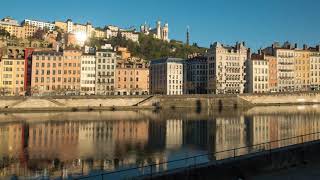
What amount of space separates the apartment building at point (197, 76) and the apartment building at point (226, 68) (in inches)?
87.9

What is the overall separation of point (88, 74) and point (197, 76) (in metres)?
29.2

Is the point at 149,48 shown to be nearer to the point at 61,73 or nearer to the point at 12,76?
the point at 61,73

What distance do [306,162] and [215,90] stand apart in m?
80.9

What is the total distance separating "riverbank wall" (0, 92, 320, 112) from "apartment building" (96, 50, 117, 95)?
16448mm

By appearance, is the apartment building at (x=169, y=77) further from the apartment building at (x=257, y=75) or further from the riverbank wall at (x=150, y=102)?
the riverbank wall at (x=150, y=102)

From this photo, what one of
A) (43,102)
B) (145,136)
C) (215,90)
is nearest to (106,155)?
(145,136)

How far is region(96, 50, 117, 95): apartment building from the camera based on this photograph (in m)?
93.8

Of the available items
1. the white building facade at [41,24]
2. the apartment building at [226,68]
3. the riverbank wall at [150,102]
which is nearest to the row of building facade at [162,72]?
the apartment building at [226,68]

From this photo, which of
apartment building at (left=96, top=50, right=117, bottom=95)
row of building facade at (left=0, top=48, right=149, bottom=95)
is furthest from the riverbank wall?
apartment building at (left=96, top=50, right=117, bottom=95)

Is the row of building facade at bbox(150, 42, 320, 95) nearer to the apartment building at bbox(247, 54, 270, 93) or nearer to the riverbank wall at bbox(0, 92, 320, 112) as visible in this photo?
the apartment building at bbox(247, 54, 270, 93)

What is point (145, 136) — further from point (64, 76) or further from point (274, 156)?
point (64, 76)

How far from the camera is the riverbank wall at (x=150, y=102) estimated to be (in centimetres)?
7031

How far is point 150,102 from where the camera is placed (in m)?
80.2

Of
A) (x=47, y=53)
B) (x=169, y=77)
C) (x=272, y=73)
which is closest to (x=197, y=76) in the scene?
(x=169, y=77)
